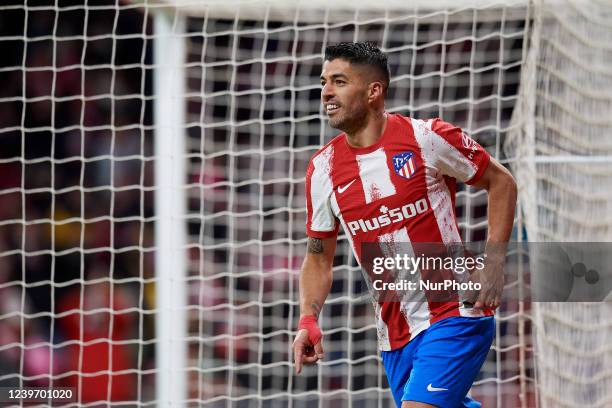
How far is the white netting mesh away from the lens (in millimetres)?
4586

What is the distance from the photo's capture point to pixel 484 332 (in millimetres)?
3381

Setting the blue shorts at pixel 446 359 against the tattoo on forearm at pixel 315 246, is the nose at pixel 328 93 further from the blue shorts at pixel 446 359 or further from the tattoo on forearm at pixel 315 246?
the blue shorts at pixel 446 359

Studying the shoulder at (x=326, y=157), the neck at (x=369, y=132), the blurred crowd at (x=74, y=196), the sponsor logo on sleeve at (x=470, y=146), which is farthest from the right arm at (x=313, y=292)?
the blurred crowd at (x=74, y=196)

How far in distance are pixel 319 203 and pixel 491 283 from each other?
0.70 m

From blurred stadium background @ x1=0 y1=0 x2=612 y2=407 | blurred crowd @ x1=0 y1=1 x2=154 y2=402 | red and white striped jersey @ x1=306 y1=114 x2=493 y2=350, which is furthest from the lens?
blurred crowd @ x1=0 y1=1 x2=154 y2=402

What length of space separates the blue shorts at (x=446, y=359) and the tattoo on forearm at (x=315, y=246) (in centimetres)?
47

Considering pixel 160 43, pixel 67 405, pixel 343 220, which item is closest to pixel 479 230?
pixel 160 43

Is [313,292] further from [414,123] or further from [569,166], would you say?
[569,166]

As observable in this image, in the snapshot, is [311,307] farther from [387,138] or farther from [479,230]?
[479,230]

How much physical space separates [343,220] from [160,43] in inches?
99.5

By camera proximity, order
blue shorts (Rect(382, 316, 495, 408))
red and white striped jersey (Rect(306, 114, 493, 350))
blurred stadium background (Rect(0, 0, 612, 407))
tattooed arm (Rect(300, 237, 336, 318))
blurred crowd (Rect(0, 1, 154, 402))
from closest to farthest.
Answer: blue shorts (Rect(382, 316, 495, 408))
red and white striped jersey (Rect(306, 114, 493, 350))
tattooed arm (Rect(300, 237, 336, 318))
blurred stadium background (Rect(0, 0, 612, 407))
blurred crowd (Rect(0, 1, 154, 402))

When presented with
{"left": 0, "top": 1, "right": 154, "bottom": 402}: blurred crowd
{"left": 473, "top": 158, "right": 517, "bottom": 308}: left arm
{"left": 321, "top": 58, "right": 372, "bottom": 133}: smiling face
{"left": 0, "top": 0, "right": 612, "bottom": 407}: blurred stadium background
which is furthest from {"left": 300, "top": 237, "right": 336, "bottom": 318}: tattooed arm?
{"left": 0, "top": 1, "right": 154, "bottom": 402}: blurred crowd

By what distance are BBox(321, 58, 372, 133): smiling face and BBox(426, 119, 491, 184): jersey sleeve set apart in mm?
261

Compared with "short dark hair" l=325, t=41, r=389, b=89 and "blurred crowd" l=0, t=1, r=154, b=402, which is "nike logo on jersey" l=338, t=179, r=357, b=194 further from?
"blurred crowd" l=0, t=1, r=154, b=402
